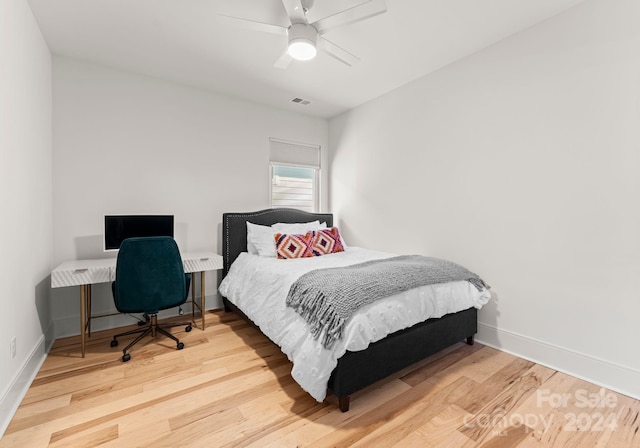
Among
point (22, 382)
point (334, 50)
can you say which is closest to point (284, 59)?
point (334, 50)

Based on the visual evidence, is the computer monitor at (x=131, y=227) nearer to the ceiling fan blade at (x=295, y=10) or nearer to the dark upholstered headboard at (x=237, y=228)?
the dark upholstered headboard at (x=237, y=228)

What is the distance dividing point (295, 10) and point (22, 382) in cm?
299

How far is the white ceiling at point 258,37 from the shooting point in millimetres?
2182

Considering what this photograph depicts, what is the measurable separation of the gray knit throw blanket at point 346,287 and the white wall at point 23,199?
65.8 inches

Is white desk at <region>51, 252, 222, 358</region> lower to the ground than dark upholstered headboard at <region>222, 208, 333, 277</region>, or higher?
lower

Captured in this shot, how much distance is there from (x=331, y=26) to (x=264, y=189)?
92.4 inches

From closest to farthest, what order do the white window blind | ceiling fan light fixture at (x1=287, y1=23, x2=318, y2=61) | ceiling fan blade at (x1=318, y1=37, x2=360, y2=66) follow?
ceiling fan light fixture at (x1=287, y1=23, x2=318, y2=61) → ceiling fan blade at (x1=318, y1=37, x2=360, y2=66) → the white window blind

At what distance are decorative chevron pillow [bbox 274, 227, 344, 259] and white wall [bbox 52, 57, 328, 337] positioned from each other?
0.99 metres

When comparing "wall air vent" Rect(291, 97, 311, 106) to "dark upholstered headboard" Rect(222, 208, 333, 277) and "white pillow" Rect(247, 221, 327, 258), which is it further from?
"white pillow" Rect(247, 221, 327, 258)

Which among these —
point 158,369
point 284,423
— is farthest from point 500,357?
point 158,369

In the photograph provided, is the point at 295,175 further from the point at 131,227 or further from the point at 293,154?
the point at 131,227

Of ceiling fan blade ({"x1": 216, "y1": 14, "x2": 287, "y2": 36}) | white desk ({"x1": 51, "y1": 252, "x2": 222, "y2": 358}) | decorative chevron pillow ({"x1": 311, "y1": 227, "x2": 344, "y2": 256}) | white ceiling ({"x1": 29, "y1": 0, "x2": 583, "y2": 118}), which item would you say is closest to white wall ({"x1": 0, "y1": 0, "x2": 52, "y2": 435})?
white desk ({"x1": 51, "y1": 252, "x2": 222, "y2": 358})

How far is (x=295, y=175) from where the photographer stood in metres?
4.45

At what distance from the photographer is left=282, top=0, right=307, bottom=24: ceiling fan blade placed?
1924mm
